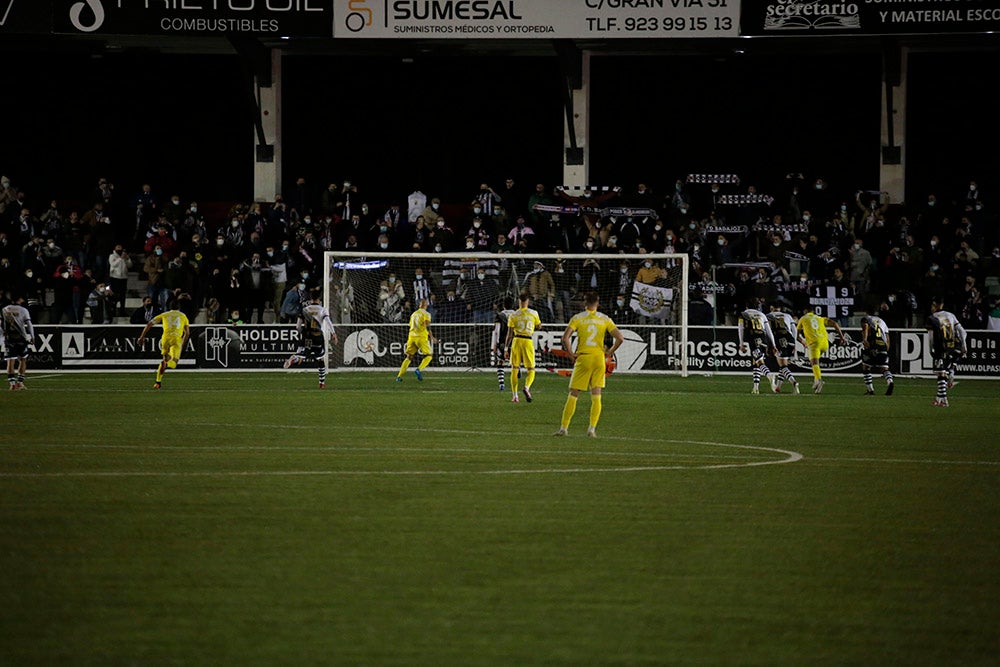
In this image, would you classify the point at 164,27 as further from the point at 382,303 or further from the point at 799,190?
the point at 799,190

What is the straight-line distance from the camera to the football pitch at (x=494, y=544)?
22.2 ft

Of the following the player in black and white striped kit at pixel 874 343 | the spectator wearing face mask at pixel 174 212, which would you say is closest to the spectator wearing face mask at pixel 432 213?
the spectator wearing face mask at pixel 174 212

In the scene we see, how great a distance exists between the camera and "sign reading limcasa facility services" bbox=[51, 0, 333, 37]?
36.6 m

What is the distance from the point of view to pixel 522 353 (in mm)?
26047

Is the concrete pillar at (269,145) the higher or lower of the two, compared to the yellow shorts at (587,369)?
higher

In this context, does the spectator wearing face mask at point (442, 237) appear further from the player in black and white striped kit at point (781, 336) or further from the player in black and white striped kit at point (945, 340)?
the player in black and white striped kit at point (945, 340)

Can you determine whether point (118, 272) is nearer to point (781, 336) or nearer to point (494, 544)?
point (781, 336)

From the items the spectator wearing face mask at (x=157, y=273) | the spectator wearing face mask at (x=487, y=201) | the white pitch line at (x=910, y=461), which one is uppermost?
the spectator wearing face mask at (x=487, y=201)

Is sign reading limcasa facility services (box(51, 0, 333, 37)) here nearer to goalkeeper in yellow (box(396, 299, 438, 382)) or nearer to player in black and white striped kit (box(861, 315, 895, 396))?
goalkeeper in yellow (box(396, 299, 438, 382))

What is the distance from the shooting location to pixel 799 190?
38.1 m

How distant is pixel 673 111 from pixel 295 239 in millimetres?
13166

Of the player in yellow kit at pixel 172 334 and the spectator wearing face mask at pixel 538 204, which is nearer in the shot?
the player in yellow kit at pixel 172 334

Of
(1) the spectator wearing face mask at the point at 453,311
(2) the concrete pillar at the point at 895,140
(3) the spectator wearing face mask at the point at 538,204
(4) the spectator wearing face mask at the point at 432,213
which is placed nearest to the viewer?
(1) the spectator wearing face mask at the point at 453,311

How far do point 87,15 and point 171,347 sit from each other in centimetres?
1269
